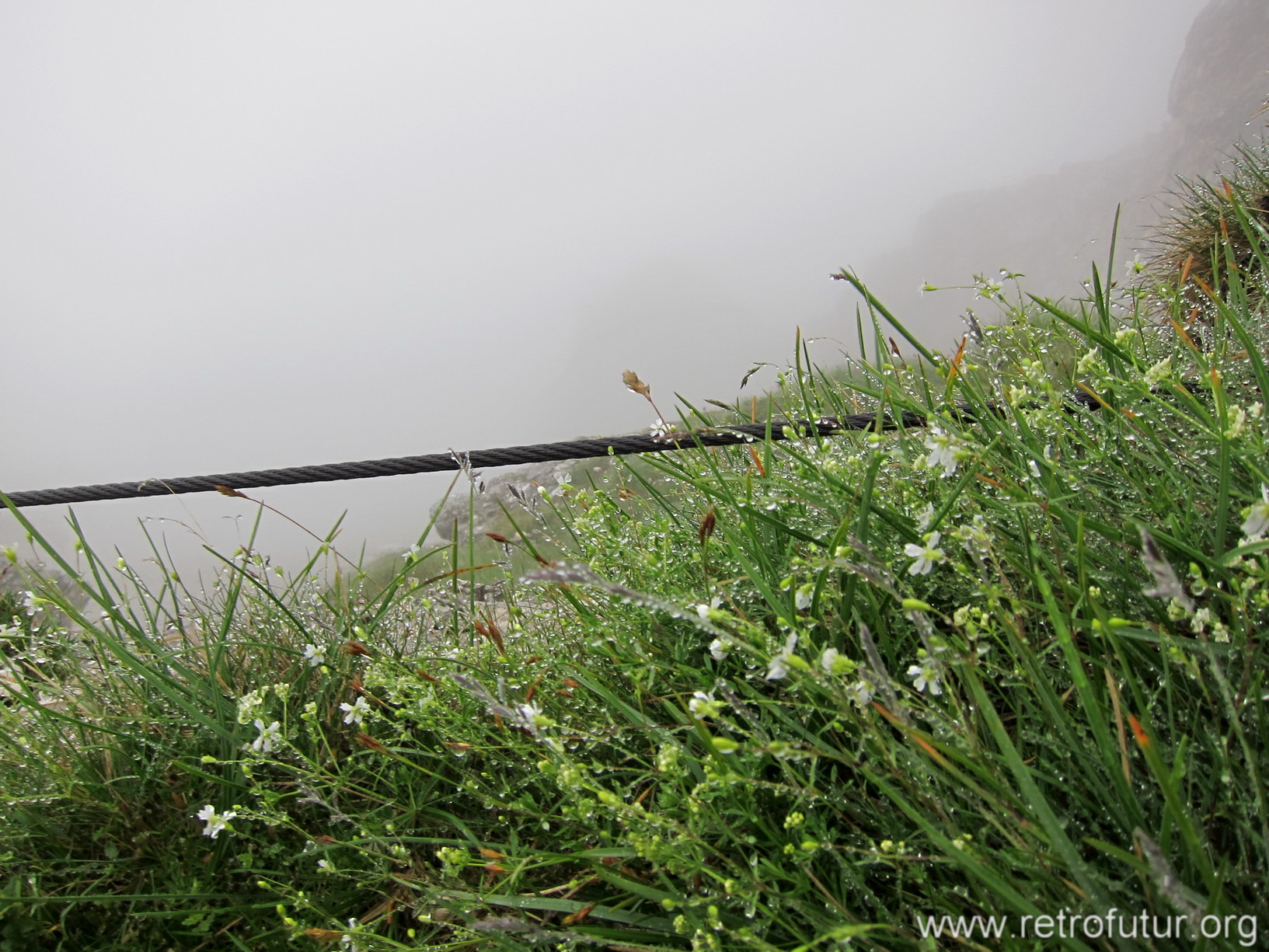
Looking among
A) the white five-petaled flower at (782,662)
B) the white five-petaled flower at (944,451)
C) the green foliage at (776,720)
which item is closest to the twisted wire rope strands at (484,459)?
the green foliage at (776,720)

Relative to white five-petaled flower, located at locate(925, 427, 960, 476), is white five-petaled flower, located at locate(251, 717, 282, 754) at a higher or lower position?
lower

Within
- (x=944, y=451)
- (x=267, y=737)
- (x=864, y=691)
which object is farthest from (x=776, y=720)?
(x=267, y=737)

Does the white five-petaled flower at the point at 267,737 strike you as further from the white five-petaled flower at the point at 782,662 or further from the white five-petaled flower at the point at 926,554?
the white five-petaled flower at the point at 926,554

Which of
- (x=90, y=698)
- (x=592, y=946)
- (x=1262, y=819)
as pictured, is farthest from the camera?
(x=90, y=698)

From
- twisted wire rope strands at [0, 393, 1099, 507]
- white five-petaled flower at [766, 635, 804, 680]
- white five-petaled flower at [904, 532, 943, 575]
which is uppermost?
twisted wire rope strands at [0, 393, 1099, 507]

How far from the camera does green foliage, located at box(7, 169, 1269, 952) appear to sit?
0.97 metres

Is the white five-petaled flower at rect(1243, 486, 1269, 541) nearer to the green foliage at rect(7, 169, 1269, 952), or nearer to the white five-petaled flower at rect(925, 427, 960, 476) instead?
the green foliage at rect(7, 169, 1269, 952)

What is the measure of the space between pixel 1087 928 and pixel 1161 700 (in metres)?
0.43

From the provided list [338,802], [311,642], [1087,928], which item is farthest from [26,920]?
[1087,928]

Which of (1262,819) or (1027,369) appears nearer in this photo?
(1262,819)

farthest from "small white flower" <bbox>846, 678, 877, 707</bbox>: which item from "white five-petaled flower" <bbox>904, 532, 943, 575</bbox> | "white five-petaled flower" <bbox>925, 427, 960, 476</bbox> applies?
"white five-petaled flower" <bbox>925, 427, 960, 476</bbox>

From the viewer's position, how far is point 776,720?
1.38 m

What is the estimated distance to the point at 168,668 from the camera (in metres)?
2.14

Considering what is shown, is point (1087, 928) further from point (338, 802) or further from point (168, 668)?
point (168, 668)
